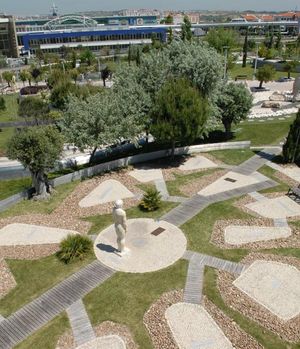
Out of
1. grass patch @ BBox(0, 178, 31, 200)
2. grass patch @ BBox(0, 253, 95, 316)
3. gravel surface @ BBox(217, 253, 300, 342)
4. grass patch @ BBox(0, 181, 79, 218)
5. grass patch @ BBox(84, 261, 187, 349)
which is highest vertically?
gravel surface @ BBox(217, 253, 300, 342)

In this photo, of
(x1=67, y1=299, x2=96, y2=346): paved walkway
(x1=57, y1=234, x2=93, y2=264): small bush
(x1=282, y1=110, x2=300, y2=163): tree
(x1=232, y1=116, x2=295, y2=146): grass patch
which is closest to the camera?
(x1=67, y1=299, x2=96, y2=346): paved walkway

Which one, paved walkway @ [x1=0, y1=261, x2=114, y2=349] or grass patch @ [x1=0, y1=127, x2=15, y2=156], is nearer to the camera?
paved walkway @ [x1=0, y1=261, x2=114, y2=349]

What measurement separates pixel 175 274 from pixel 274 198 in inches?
428

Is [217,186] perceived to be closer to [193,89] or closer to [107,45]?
[193,89]

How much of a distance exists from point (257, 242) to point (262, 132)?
22179mm

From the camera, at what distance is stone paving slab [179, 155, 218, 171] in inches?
1192

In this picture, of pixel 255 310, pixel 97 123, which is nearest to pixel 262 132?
pixel 97 123

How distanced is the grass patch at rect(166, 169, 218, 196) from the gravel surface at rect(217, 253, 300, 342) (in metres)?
9.37

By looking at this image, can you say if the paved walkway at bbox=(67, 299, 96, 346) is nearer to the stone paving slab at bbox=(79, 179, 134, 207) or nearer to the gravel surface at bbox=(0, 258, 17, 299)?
the gravel surface at bbox=(0, 258, 17, 299)

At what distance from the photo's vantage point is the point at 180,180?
27828mm

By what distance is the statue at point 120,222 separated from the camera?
16.9m

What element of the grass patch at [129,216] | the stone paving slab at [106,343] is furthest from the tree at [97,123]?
the stone paving slab at [106,343]

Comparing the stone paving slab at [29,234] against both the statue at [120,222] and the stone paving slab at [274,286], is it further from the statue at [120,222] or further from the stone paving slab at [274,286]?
the stone paving slab at [274,286]

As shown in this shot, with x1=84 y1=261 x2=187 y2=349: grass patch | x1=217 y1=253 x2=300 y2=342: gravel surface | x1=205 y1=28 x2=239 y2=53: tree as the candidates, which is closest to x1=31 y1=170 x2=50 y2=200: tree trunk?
x1=84 y1=261 x2=187 y2=349: grass patch
